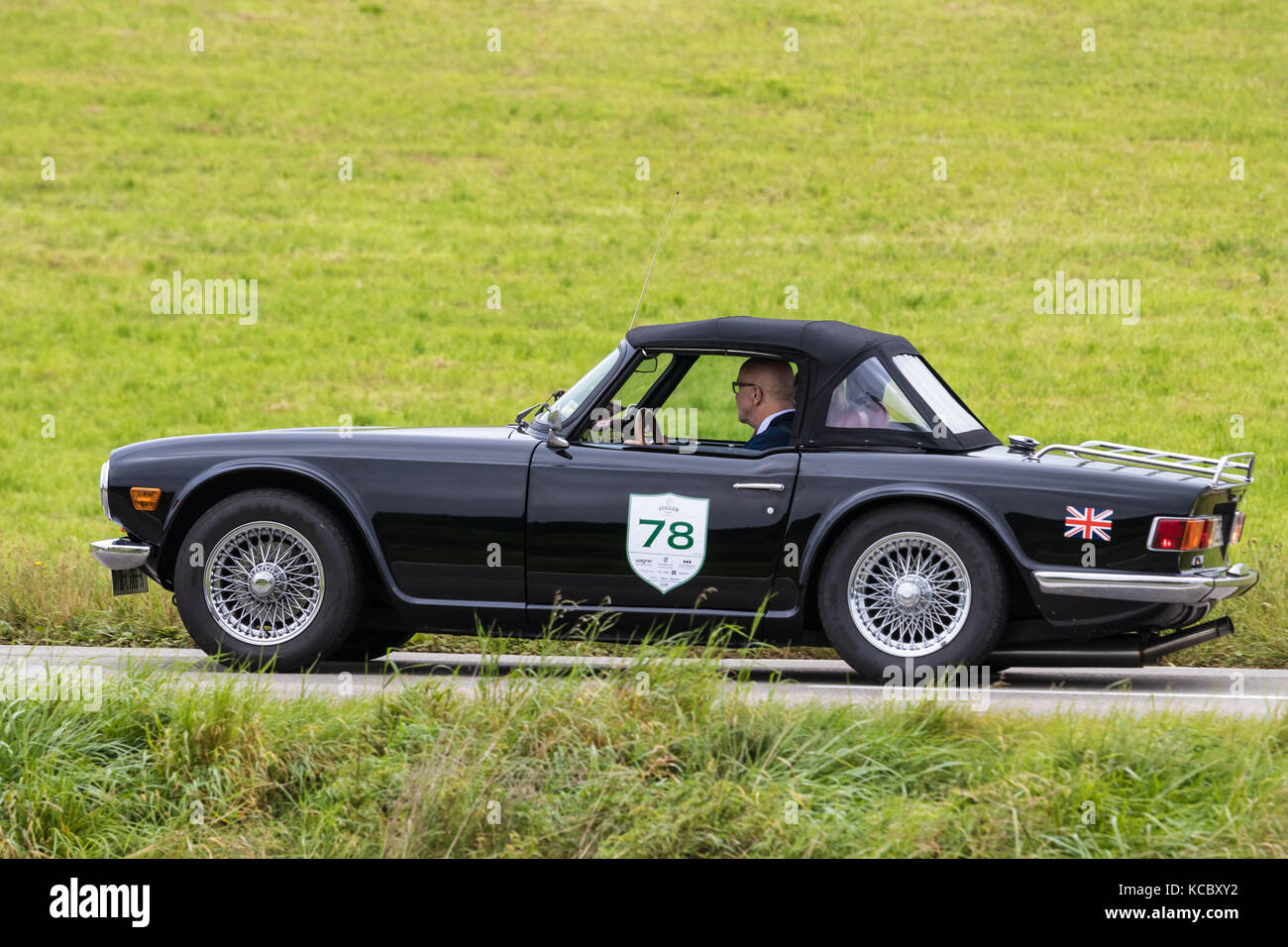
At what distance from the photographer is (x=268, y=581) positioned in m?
7.15

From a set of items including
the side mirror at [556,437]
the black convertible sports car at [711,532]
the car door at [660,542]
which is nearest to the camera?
the black convertible sports car at [711,532]

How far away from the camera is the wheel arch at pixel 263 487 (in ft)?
23.5

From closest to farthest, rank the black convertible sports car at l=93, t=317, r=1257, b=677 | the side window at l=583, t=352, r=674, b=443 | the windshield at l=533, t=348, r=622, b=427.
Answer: the black convertible sports car at l=93, t=317, r=1257, b=677, the side window at l=583, t=352, r=674, b=443, the windshield at l=533, t=348, r=622, b=427

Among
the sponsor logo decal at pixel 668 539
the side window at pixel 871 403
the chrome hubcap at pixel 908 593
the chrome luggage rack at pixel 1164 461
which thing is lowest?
the chrome hubcap at pixel 908 593

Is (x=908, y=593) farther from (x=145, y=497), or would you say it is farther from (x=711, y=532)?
(x=145, y=497)

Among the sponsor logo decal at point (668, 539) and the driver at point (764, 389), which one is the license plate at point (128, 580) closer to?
the sponsor logo decal at point (668, 539)

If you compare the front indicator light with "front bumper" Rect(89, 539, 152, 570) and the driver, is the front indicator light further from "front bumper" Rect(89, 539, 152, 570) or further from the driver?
the driver

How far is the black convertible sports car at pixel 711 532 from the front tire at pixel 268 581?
0.01 m

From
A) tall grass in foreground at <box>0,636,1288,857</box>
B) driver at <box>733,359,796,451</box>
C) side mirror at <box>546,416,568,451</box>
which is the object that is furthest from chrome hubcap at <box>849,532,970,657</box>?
side mirror at <box>546,416,568,451</box>

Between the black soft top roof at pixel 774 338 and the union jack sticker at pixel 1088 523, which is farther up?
the black soft top roof at pixel 774 338

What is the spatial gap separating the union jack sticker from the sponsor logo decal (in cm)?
163

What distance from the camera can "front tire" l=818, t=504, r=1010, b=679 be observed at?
22.4ft

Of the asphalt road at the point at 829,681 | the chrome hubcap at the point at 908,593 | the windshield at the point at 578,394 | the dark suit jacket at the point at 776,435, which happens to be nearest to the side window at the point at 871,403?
the dark suit jacket at the point at 776,435

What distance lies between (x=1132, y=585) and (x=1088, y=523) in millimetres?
338
